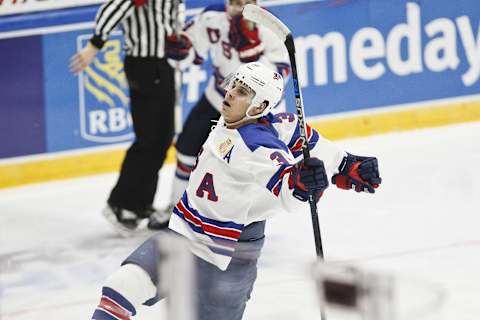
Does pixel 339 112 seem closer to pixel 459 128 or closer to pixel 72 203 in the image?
pixel 459 128

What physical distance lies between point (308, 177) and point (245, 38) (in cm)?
224

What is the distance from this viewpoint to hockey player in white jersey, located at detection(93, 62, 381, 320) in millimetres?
3699

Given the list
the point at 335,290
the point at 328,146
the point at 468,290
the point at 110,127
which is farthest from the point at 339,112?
the point at 335,290

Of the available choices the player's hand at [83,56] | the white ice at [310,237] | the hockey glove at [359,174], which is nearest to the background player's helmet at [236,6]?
the player's hand at [83,56]

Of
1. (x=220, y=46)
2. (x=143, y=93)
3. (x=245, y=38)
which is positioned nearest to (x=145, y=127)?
(x=143, y=93)

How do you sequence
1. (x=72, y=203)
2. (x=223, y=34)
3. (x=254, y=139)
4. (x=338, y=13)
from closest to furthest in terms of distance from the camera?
(x=254, y=139), (x=223, y=34), (x=72, y=203), (x=338, y=13)

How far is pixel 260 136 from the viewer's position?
12.3 feet

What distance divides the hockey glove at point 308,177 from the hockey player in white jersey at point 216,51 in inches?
Answer: 85.1

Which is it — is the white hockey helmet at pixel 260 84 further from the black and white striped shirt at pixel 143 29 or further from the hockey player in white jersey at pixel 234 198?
the black and white striped shirt at pixel 143 29

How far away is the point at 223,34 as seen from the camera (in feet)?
18.9

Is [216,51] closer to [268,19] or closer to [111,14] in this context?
[111,14]

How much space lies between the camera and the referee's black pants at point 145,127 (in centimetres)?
587

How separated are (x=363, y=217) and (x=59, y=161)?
63.6 inches

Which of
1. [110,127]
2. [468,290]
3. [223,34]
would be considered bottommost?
[468,290]
